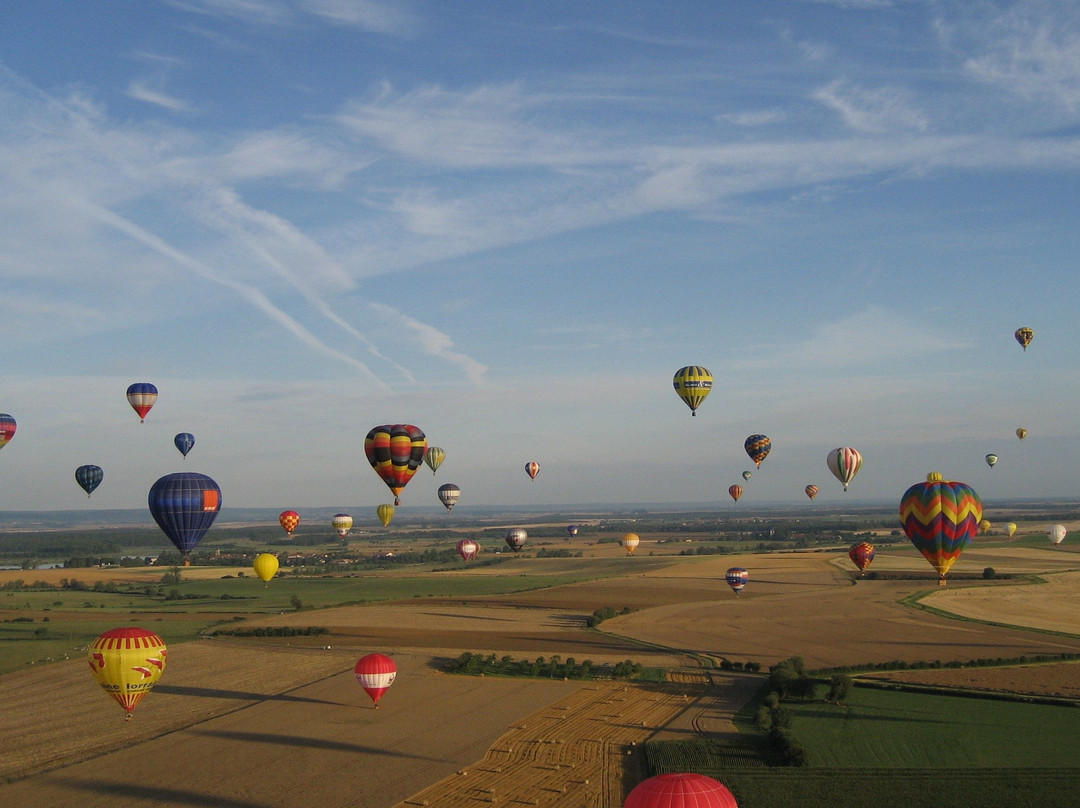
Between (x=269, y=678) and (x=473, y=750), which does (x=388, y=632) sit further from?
(x=473, y=750)

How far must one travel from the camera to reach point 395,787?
1089 inches

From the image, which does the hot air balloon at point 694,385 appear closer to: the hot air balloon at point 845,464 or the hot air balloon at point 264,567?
the hot air balloon at point 845,464

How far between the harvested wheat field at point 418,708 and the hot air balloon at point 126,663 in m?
2.12

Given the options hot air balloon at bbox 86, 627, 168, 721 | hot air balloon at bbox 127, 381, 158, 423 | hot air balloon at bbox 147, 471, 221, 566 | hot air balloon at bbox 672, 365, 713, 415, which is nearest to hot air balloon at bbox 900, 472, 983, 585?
hot air balloon at bbox 672, 365, 713, 415

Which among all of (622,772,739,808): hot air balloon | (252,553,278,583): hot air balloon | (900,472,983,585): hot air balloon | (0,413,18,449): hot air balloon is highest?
(0,413,18,449): hot air balloon

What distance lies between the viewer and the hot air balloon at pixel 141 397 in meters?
56.1

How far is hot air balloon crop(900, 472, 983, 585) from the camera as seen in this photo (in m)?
39.3

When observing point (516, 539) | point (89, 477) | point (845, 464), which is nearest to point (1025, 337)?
point (845, 464)

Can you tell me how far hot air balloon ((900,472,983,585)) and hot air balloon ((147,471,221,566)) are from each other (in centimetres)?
3098

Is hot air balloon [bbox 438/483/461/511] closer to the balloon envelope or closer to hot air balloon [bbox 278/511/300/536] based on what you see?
hot air balloon [bbox 278/511/300/536]

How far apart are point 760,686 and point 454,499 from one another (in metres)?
44.5

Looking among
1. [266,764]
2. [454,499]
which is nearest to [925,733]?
[266,764]

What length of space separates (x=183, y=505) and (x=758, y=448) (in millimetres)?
42544

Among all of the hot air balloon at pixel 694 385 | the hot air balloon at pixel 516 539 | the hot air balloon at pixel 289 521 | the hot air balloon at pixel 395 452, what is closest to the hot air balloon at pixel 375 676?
the hot air balloon at pixel 395 452
